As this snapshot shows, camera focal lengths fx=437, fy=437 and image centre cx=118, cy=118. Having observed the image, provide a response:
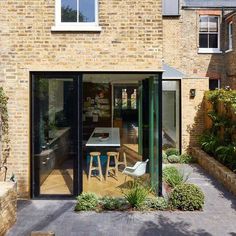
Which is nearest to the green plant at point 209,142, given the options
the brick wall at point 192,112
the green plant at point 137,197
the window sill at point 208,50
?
the brick wall at point 192,112

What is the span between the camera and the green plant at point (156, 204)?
31.2ft

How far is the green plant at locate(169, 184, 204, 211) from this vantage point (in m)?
9.44

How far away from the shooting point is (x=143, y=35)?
33.2ft

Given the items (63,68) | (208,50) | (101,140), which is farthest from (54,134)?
(208,50)

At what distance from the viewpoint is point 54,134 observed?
10406 millimetres

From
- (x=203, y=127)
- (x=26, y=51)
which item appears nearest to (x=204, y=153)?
(x=203, y=127)

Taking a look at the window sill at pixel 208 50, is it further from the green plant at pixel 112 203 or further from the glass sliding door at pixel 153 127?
the green plant at pixel 112 203

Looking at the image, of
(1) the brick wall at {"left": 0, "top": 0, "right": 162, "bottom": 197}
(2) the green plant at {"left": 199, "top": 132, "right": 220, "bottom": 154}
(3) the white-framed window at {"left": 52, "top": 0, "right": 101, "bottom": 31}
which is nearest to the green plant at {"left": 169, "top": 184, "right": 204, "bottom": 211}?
(1) the brick wall at {"left": 0, "top": 0, "right": 162, "bottom": 197}

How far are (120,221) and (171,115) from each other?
919 centimetres

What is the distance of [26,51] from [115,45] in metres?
2.07

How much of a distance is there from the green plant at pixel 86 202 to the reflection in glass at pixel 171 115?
7.93 metres

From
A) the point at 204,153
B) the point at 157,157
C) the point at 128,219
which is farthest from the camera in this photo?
the point at 204,153

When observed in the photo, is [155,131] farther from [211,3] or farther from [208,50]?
[211,3]

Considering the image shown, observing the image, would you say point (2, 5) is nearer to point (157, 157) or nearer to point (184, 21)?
point (157, 157)
